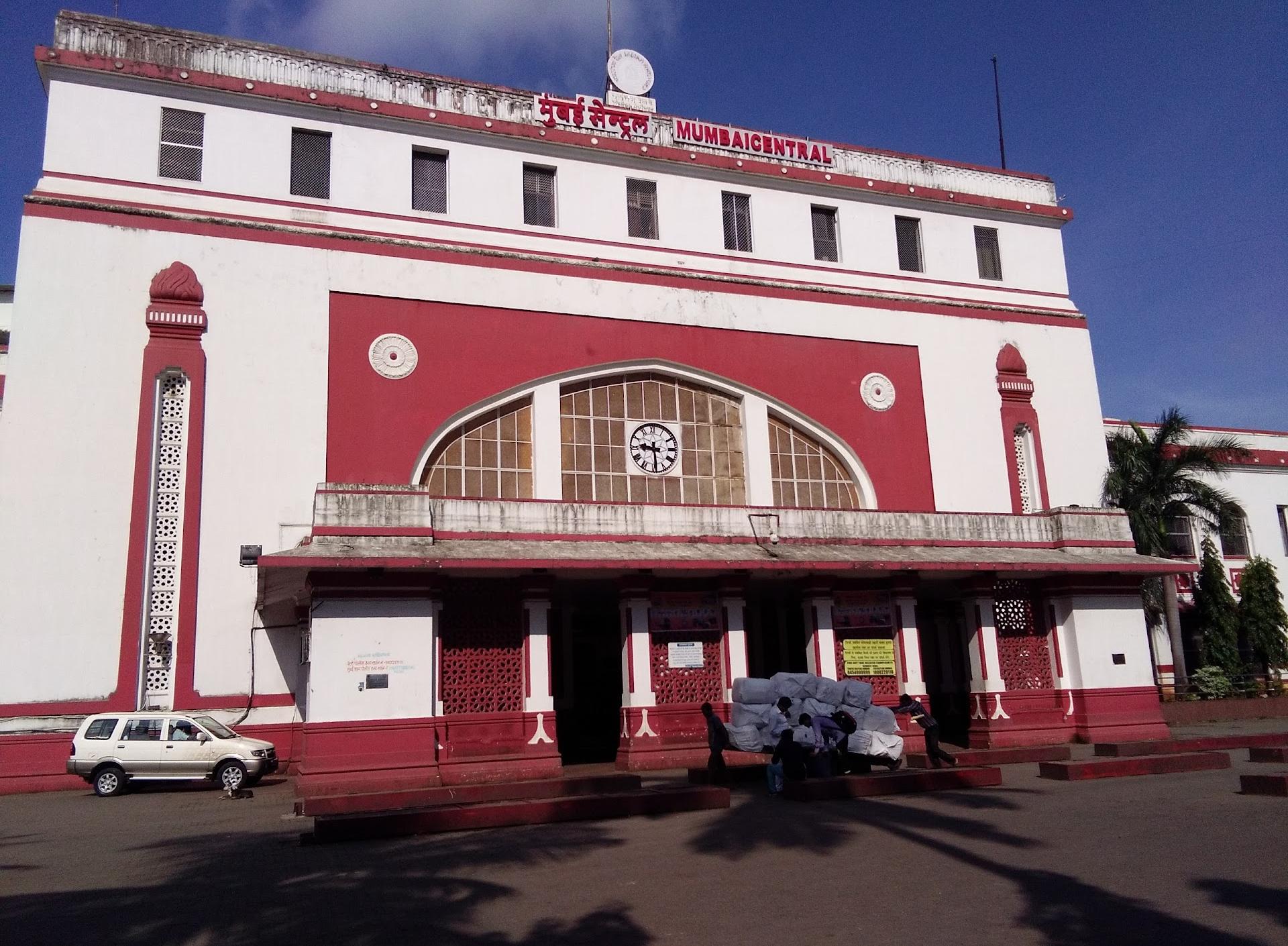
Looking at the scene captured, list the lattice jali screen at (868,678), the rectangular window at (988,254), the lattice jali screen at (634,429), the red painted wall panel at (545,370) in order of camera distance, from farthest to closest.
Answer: the rectangular window at (988,254) < the lattice jali screen at (634,429) < the red painted wall panel at (545,370) < the lattice jali screen at (868,678)

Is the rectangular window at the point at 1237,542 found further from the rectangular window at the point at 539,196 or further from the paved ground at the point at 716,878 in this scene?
the rectangular window at the point at 539,196

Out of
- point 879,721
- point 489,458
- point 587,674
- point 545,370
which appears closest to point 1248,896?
point 879,721

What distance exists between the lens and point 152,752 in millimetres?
15266

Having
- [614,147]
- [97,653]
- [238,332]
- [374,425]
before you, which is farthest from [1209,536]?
[97,653]

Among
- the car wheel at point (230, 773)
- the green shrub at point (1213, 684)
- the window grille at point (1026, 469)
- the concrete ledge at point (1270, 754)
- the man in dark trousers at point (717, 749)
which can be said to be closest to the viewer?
the man in dark trousers at point (717, 749)

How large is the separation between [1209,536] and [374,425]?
2269 centimetres

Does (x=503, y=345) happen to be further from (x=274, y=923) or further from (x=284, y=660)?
(x=274, y=923)

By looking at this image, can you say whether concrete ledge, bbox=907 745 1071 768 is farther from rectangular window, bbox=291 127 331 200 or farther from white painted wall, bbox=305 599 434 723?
rectangular window, bbox=291 127 331 200

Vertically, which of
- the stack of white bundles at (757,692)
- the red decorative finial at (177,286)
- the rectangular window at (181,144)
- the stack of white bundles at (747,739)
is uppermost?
the rectangular window at (181,144)

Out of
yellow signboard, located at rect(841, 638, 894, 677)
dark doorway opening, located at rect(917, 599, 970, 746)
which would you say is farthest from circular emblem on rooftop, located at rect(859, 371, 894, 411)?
yellow signboard, located at rect(841, 638, 894, 677)

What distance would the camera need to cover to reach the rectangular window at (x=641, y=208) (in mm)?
21953

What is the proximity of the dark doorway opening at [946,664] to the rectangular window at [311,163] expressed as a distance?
14.3 metres

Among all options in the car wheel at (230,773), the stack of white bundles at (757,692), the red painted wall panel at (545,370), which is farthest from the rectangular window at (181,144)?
the stack of white bundles at (757,692)

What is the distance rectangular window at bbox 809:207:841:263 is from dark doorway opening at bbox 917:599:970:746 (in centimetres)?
821
